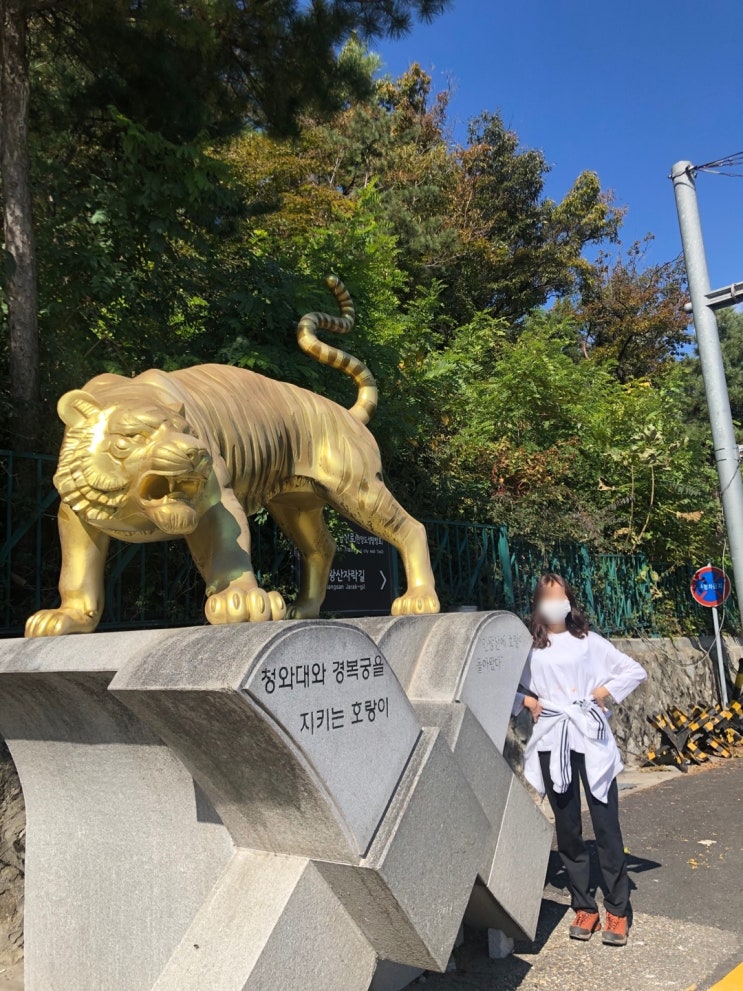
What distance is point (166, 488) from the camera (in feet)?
9.07

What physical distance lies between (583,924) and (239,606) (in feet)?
6.95

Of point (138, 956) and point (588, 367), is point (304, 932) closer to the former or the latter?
point (138, 956)

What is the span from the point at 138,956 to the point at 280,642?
1.40 meters

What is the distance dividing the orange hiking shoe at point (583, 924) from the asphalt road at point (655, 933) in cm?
3

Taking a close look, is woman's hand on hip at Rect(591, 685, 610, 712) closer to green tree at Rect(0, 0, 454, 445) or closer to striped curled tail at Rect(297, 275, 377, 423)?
striped curled tail at Rect(297, 275, 377, 423)

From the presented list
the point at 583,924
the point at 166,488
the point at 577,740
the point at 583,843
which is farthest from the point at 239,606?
the point at 583,924

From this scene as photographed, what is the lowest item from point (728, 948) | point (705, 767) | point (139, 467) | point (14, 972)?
point (705, 767)

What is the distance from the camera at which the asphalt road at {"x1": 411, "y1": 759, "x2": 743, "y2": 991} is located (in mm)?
2979

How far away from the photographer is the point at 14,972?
3156mm

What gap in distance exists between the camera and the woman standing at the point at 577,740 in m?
3.34

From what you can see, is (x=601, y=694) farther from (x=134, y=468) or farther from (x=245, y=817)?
(x=134, y=468)

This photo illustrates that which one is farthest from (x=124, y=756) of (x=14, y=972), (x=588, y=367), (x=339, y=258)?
(x=588, y=367)

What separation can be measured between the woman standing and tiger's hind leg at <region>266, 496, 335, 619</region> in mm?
1294

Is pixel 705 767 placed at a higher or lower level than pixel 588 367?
lower
